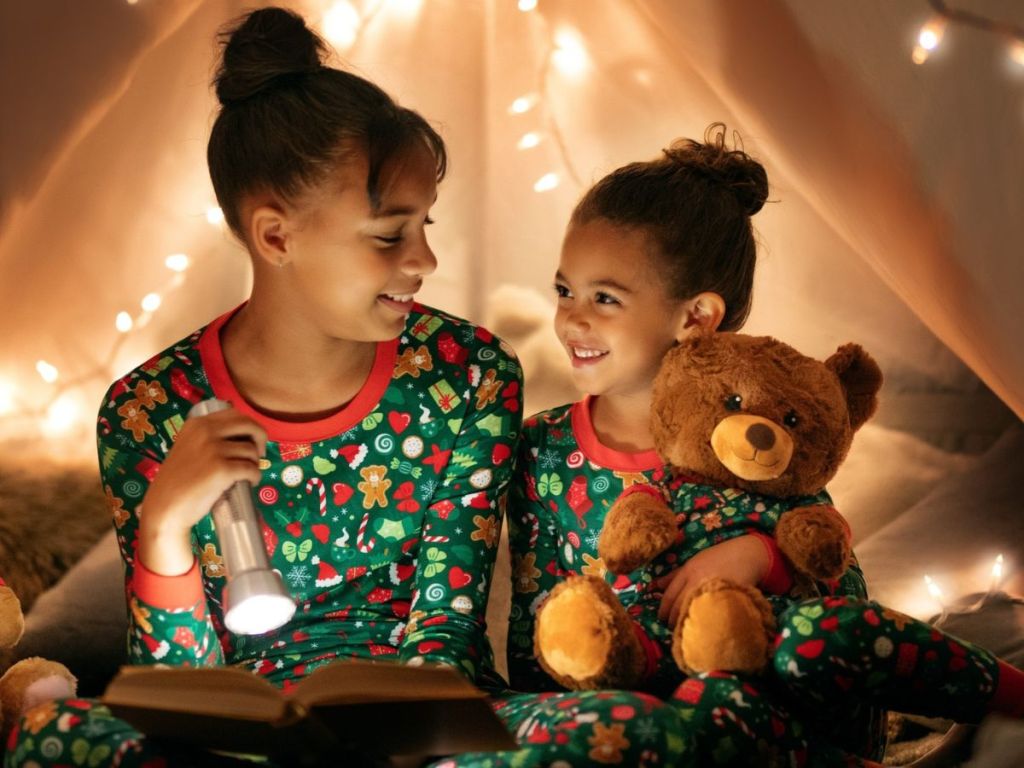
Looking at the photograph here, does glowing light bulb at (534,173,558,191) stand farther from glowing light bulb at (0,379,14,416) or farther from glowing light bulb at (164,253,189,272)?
glowing light bulb at (0,379,14,416)

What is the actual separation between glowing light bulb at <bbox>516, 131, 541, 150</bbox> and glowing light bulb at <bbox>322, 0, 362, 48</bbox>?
0.29 m

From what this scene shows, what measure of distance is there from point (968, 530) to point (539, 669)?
757 mm

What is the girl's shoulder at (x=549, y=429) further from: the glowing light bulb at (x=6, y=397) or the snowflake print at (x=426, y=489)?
the glowing light bulb at (x=6, y=397)

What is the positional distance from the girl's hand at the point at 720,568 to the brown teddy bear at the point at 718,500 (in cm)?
2

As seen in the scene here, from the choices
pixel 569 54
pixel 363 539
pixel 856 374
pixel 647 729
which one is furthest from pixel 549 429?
pixel 569 54

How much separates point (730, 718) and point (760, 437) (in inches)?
11.7

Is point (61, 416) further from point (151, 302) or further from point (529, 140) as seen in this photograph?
point (529, 140)

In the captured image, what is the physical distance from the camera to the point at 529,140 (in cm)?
206

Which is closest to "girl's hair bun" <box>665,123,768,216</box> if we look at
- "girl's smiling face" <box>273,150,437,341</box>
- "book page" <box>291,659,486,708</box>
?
"girl's smiling face" <box>273,150,437,341</box>

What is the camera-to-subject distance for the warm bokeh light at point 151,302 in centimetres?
199

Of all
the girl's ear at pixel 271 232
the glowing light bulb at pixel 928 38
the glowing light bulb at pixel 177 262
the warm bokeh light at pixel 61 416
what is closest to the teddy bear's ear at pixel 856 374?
the glowing light bulb at pixel 928 38

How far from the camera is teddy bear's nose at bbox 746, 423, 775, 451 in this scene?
1.33 m

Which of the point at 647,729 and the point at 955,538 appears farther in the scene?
the point at 955,538

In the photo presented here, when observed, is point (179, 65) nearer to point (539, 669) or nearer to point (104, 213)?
point (104, 213)
